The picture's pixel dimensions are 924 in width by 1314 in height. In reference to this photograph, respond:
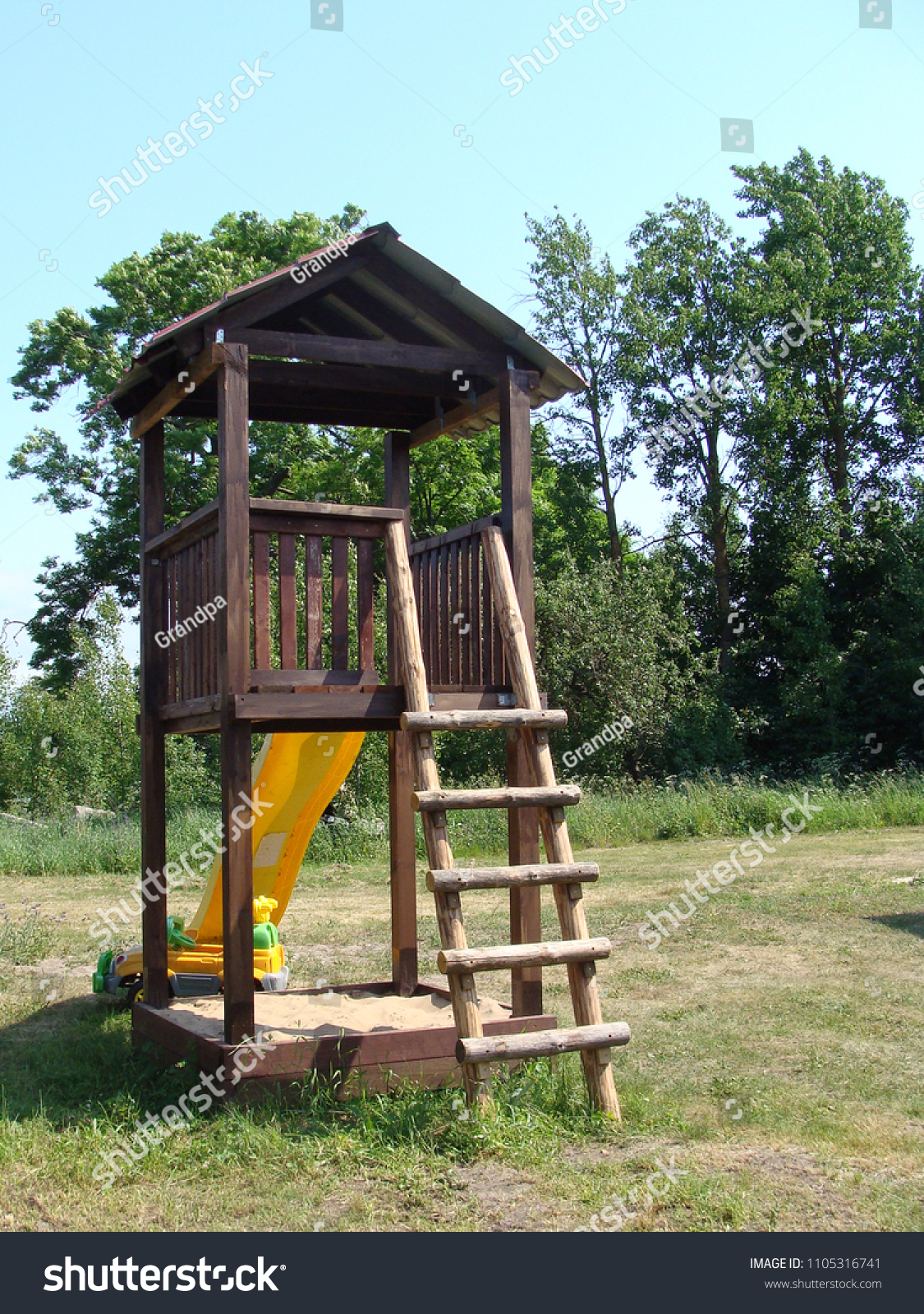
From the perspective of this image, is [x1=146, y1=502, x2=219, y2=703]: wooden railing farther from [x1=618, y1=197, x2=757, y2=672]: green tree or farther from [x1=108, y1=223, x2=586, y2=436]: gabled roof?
[x1=618, y1=197, x2=757, y2=672]: green tree

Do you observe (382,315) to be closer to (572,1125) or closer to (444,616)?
(444,616)

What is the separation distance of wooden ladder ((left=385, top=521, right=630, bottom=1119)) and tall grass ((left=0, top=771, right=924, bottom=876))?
11087mm

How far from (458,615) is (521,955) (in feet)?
8.15

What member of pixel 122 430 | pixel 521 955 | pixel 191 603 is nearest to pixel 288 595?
pixel 191 603

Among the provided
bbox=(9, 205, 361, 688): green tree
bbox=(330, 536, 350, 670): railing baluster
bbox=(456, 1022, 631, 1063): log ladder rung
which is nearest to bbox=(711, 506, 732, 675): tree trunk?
bbox=(9, 205, 361, 688): green tree

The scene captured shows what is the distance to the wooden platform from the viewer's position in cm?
616

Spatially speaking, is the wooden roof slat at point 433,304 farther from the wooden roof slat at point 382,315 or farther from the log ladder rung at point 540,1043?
the log ladder rung at point 540,1043

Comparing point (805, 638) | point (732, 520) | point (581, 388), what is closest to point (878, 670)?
point (805, 638)

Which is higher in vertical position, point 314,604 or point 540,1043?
point 314,604

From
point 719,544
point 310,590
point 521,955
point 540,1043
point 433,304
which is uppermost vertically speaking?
point 719,544

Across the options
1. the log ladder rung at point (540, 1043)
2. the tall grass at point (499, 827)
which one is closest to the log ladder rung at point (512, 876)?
the log ladder rung at point (540, 1043)

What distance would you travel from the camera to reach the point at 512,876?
5.98m

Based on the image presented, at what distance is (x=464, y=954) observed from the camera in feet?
18.3

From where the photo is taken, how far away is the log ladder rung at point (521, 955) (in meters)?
5.56
